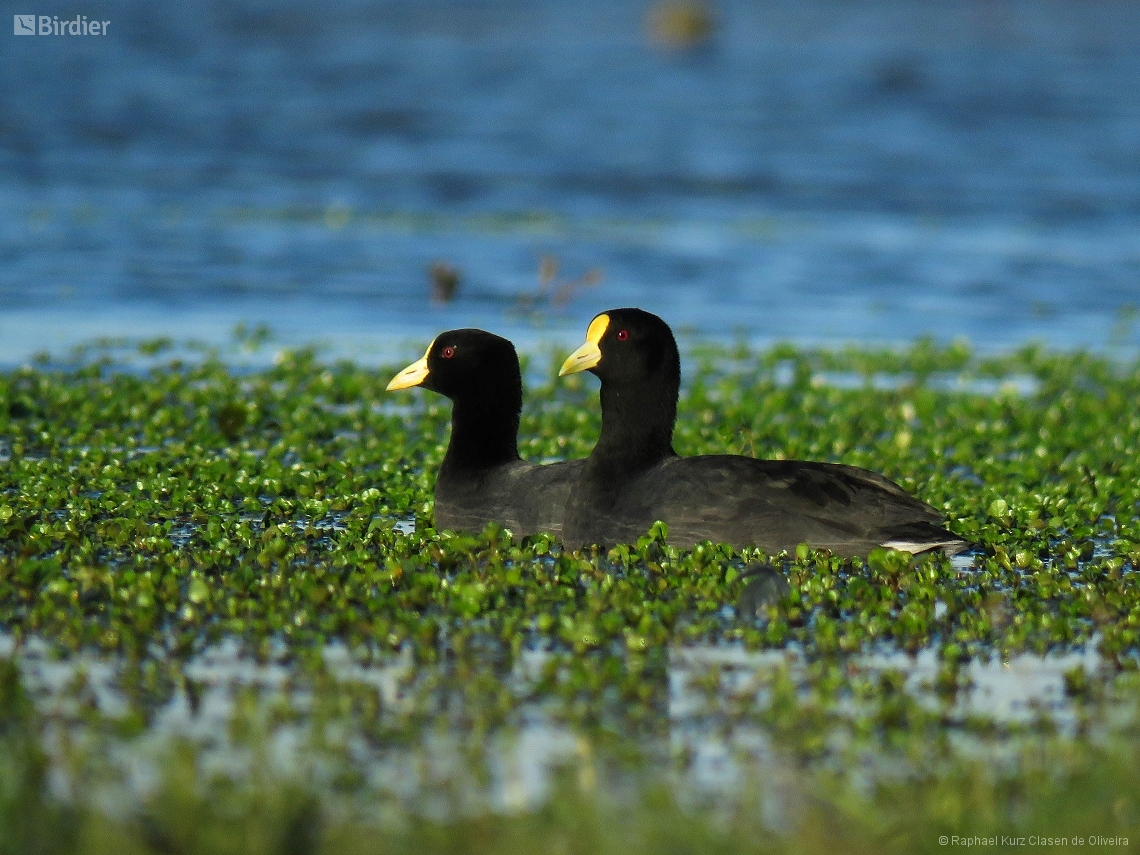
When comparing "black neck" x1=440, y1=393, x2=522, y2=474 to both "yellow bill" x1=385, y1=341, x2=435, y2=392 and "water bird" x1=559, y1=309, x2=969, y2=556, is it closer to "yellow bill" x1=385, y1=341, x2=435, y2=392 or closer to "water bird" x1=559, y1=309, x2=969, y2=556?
"yellow bill" x1=385, y1=341, x2=435, y2=392

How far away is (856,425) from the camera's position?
43.8 ft

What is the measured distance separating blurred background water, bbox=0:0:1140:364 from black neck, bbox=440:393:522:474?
659cm

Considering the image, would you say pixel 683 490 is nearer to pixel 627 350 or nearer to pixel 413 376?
pixel 627 350

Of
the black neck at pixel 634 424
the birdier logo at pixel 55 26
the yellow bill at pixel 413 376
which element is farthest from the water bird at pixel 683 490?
the birdier logo at pixel 55 26

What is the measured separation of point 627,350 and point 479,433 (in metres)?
1.11

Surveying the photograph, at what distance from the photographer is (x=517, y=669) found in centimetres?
715

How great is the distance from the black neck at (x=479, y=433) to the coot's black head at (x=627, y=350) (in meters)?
0.82

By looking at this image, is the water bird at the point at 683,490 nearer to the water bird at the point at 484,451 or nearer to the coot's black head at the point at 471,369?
the water bird at the point at 484,451

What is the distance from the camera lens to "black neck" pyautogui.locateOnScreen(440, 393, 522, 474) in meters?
10.1

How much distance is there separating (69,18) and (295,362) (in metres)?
48.2

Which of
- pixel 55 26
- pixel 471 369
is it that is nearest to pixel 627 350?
pixel 471 369

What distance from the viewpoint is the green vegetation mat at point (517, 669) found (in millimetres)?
5453

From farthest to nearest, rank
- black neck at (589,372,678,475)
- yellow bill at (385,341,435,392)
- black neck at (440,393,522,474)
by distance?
1. yellow bill at (385,341,435,392)
2. black neck at (440,393,522,474)
3. black neck at (589,372,678,475)

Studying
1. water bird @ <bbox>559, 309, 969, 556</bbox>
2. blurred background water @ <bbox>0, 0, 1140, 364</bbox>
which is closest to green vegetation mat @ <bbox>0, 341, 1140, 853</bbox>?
water bird @ <bbox>559, 309, 969, 556</bbox>
